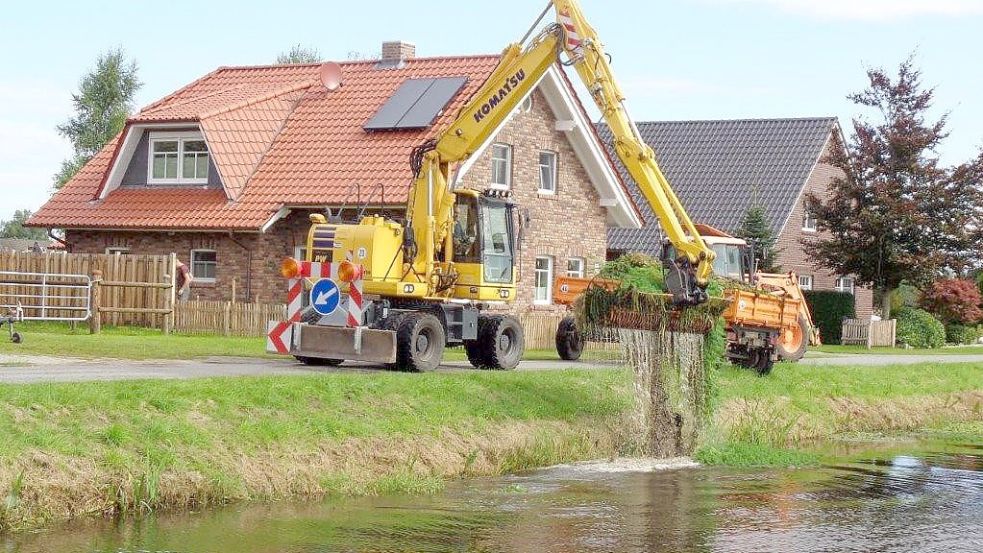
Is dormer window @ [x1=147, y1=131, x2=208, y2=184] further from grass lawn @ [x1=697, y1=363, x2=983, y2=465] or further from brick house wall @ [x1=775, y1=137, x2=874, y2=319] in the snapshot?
brick house wall @ [x1=775, y1=137, x2=874, y2=319]

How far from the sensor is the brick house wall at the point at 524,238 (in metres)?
34.9

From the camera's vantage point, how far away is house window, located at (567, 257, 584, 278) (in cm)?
3841

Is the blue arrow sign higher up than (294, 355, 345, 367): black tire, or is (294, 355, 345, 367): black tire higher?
the blue arrow sign

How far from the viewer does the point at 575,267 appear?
38.7 meters

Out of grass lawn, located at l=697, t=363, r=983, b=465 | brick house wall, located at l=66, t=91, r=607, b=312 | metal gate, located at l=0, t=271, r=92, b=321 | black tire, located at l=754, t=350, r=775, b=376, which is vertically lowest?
grass lawn, located at l=697, t=363, r=983, b=465

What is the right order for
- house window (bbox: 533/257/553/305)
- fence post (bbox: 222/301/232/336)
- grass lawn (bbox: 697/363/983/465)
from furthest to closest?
house window (bbox: 533/257/553/305), fence post (bbox: 222/301/232/336), grass lawn (bbox: 697/363/983/465)

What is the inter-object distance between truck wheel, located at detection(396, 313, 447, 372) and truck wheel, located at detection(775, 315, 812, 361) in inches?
381

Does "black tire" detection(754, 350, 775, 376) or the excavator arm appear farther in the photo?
"black tire" detection(754, 350, 775, 376)

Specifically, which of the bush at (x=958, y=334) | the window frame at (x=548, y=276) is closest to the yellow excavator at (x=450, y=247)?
the window frame at (x=548, y=276)

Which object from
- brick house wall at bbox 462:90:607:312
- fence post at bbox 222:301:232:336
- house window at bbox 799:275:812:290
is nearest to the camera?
fence post at bbox 222:301:232:336

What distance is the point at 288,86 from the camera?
128 feet

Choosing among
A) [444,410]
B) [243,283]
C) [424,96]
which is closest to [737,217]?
[424,96]

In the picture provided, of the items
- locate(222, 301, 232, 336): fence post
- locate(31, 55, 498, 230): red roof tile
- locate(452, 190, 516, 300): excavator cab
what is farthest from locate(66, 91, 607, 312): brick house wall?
locate(452, 190, 516, 300): excavator cab

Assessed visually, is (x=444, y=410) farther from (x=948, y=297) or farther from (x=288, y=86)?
(x=948, y=297)
